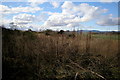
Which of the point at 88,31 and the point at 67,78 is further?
the point at 88,31

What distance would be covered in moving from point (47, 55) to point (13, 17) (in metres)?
0.62

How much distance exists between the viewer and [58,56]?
1805mm

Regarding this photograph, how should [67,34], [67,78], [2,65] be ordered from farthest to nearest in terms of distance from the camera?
[67,34] < [2,65] < [67,78]

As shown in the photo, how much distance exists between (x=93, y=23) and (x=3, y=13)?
1.08 metres

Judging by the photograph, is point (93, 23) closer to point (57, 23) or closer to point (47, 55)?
point (57, 23)

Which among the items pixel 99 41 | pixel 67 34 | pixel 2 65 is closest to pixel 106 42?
pixel 99 41

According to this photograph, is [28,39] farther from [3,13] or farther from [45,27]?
[3,13]

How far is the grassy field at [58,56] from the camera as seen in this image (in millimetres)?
1618

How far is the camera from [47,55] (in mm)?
1782

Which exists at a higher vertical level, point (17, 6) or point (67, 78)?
point (17, 6)

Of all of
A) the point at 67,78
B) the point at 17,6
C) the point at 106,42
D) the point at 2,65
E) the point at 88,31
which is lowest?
the point at 67,78

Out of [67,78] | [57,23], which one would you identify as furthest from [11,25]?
[67,78]

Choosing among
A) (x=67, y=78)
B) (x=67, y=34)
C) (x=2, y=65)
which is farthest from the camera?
(x=67, y=34)

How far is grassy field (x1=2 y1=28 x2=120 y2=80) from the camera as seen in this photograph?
5.31ft
